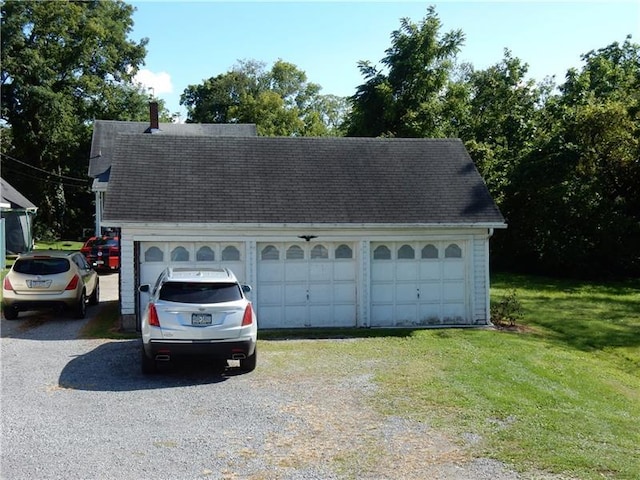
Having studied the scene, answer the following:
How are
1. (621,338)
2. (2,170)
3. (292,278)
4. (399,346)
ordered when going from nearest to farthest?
(399,346) < (292,278) < (621,338) < (2,170)

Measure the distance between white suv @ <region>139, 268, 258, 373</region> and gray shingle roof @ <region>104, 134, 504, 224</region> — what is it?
478cm

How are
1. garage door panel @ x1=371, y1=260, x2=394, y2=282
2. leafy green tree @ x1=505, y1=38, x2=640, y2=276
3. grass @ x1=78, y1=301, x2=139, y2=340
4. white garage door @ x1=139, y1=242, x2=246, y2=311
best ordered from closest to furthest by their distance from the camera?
1. grass @ x1=78, y1=301, x2=139, y2=340
2. white garage door @ x1=139, y1=242, x2=246, y2=311
3. garage door panel @ x1=371, y1=260, x2=394, y2=282
4. leafy green tree @ x1=505, y1=38, x2=640, y2=276

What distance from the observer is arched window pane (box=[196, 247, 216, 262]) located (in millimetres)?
16141

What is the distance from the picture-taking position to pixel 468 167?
19.1m

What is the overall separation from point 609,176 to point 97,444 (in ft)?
96.7

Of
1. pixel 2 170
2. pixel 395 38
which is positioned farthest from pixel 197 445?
pixel 2 170

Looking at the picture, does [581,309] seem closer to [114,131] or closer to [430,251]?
[430,251]

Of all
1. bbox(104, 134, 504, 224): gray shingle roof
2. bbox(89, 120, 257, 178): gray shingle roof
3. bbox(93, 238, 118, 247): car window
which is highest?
bbox(89, 120, 257, 178): gray shingle roof

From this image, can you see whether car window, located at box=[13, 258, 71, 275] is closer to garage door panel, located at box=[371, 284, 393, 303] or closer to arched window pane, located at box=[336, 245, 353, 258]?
arched window pane, located at box=[336, 245, 353, 258]

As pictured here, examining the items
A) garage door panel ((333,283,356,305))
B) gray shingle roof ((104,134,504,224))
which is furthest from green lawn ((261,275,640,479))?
gray shingle roof ((104,134,504,224))

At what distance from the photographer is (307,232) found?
16516mm

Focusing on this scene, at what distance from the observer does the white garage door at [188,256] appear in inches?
621

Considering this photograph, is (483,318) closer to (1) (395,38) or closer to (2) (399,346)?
(2) (399,346)

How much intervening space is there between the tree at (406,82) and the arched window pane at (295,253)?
23.1 m
